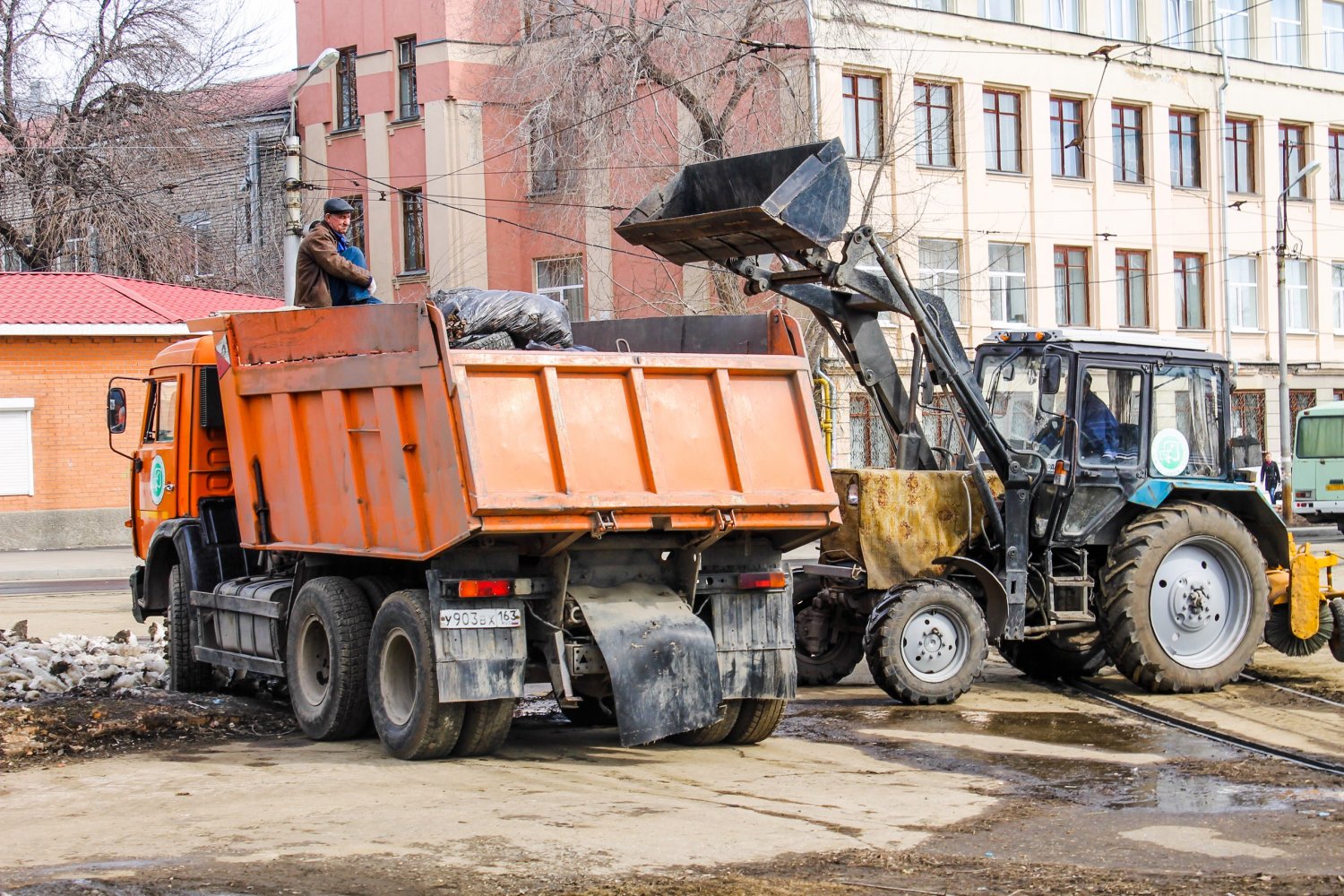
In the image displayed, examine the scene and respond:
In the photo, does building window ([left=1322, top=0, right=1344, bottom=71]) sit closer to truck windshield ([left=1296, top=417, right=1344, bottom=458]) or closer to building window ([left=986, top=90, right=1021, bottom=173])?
building window ([left=986, top=90, right=1021, bottom=173])

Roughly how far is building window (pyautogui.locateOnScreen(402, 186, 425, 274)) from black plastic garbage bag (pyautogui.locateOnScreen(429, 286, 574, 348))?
29.5 meters

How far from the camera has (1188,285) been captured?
3953 centimetres

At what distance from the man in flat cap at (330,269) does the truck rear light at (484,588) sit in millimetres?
2579

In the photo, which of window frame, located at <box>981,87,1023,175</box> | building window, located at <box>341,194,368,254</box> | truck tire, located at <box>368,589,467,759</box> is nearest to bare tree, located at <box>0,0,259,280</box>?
building window, located at <box>341,194,368,254</box>

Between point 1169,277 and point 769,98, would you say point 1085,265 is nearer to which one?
point 1169,277

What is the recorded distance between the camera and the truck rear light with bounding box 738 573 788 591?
30.6 ft

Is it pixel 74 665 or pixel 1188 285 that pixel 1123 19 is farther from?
pixel 74 665

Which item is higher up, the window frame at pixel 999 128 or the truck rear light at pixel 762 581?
the window frame at pixel 999 128

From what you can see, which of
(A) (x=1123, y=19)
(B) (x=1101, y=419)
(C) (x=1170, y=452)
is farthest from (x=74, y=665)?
(A) (x=1123, y=19)

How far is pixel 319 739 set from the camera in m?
9.82

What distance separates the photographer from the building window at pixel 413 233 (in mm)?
38781

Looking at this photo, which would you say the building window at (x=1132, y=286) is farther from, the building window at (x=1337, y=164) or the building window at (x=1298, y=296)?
the building window at (x=1337, y=164)

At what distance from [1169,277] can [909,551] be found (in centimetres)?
2936

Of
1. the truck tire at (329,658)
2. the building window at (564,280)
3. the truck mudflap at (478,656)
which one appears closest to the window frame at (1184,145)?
the building window at (564,280)
